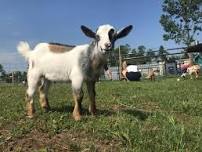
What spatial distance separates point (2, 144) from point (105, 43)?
2611 millimetres

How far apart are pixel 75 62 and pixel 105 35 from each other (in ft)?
2.57

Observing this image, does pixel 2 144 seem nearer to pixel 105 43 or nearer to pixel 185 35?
pixel 105 43

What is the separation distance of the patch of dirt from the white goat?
1.38 m

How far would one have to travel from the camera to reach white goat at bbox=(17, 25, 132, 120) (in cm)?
845

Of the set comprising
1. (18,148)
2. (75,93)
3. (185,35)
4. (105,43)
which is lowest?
(18,148)

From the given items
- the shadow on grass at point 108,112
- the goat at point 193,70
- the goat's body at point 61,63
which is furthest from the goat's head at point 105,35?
the goat at point 193,70

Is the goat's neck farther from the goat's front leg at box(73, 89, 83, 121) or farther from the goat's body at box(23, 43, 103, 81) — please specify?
the goat's front leg at box(73, 89, 83, 121)

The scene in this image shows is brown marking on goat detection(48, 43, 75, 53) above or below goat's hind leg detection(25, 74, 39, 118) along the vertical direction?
above

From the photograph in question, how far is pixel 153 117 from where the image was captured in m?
8.66

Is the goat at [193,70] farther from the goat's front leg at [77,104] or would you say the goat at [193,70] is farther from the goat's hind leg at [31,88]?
the goat's front leg at [77,104]

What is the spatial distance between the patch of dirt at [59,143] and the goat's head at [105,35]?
182 cm

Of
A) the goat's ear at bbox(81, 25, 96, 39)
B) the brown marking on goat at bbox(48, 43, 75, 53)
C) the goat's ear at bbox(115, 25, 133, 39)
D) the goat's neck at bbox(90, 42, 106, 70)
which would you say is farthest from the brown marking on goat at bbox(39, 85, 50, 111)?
the goat's ear at bbox(115, 25, 133, 39)

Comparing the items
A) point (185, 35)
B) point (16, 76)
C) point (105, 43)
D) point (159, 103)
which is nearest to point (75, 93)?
point (105, 43)

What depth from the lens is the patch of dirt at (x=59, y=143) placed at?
6.37 meters
